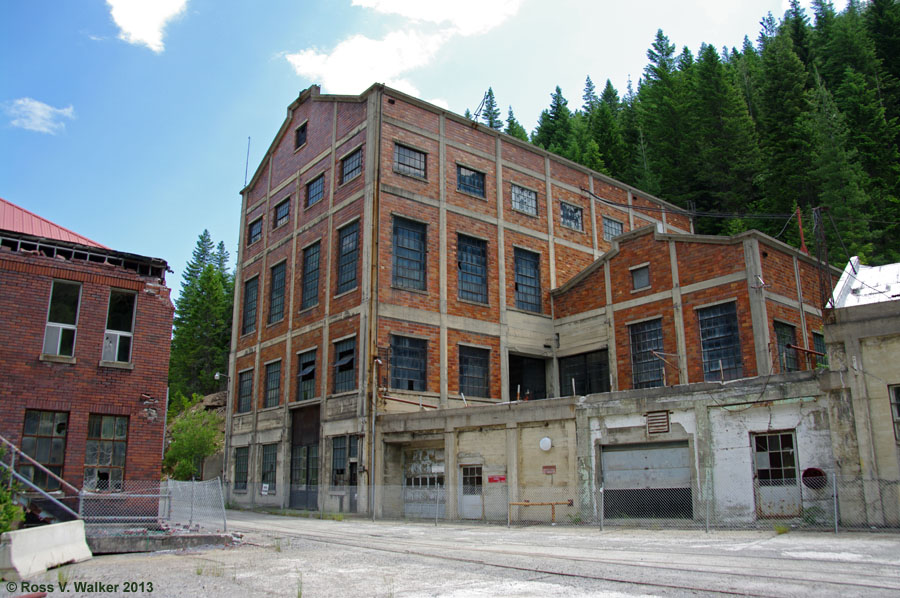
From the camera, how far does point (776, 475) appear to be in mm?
17875

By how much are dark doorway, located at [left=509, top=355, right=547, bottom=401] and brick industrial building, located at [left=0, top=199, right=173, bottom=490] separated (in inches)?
695

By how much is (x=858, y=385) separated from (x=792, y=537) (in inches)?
163

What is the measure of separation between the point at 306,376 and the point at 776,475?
68.7 ft

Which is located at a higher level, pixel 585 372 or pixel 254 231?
pixel 254 231

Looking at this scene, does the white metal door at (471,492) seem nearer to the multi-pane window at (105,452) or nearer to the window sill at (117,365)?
the multi-pane window at (105,452)

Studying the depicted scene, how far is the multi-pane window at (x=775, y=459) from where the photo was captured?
1764 centimetres

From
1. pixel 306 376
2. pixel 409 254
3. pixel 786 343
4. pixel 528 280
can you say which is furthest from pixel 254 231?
Answer: pixel 786 343

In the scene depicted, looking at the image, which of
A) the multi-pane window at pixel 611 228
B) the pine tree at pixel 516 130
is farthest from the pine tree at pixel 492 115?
the multi-pane window at pixel 611 228

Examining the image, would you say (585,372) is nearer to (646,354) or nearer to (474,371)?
(646,354)

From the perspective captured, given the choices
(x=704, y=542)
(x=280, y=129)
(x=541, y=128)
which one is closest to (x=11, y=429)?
(x=704, y=542)

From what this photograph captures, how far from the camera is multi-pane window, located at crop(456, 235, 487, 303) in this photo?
104ft

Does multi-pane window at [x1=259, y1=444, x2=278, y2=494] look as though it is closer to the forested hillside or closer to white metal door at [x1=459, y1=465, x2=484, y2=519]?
white metal door at [x1=459, y1=465, x2=484, y2=519]

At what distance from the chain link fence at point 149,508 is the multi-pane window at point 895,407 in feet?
50.9

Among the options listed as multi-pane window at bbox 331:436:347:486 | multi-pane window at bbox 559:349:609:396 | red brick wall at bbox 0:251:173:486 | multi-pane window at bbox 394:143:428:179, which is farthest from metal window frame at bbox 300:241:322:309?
red brick wall at bbox 0:251:173:486
